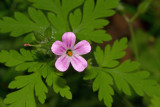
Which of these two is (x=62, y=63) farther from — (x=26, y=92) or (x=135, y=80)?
(x=135, y=80)

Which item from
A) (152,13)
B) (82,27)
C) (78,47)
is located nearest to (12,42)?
(82,27)

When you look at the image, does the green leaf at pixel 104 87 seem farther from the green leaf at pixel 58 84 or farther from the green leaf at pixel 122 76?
the green leaf at pixel 58 84

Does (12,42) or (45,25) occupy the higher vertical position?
(45,25)

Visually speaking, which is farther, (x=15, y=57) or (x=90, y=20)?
(x=90, y=20)

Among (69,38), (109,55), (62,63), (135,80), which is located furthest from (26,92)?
(135,80)

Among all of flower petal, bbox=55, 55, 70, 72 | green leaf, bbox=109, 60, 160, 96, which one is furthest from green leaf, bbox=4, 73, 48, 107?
green leaf, bbox=109, 60, 160, 96

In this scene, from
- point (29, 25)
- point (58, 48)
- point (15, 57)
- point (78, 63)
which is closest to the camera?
point (58, 48)

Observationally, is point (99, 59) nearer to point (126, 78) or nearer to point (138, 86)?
point (126, 78)
